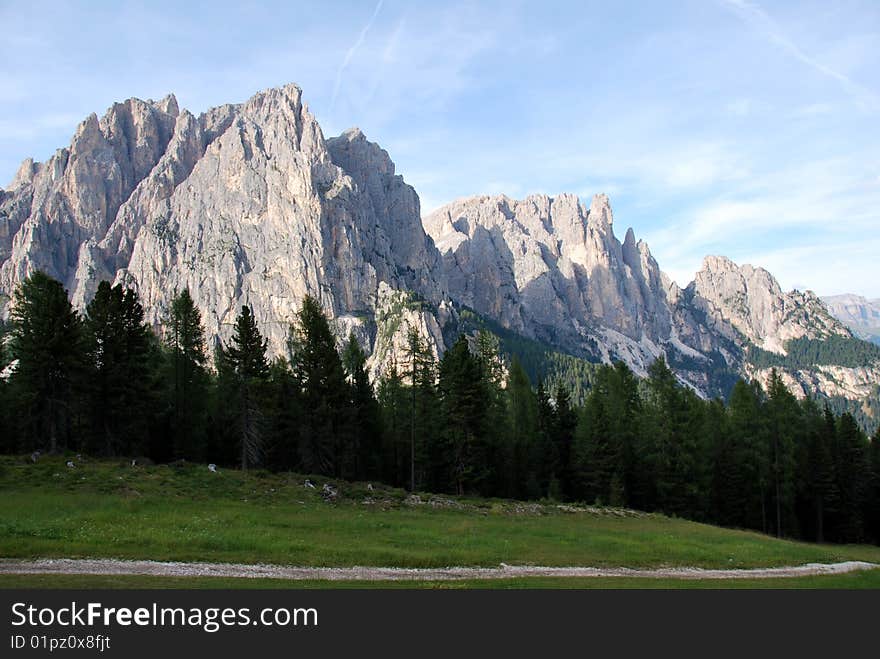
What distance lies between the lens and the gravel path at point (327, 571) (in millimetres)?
18625

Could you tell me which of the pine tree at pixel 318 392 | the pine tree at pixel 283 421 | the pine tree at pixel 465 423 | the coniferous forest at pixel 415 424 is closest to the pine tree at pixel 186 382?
the coniferous forest at pixel 415 424

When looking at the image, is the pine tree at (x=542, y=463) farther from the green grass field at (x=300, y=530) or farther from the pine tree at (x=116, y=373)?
the pine tree at (x=116, y=373)

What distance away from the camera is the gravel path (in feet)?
61.1

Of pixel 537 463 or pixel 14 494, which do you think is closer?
pixel 14 494

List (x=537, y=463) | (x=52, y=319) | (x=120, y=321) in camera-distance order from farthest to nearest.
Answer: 1. (x=537, y=463)
2. (x=120, y=321)
3. (x=52, y=319)

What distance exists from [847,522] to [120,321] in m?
80.3

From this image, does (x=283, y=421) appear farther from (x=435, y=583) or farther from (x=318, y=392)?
(x=435, y=583)

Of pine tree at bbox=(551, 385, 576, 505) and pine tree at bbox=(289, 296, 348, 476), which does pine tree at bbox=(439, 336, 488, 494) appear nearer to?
pine tree at bbox=(289, 296, 348, 476)

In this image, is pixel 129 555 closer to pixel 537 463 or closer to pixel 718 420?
pixel 537 463

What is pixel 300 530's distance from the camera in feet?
93.5

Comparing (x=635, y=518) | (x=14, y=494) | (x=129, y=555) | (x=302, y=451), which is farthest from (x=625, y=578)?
(x=302, y=451)

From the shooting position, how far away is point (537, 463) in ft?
223

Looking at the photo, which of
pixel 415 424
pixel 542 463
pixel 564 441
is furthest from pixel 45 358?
pixel 564 441
